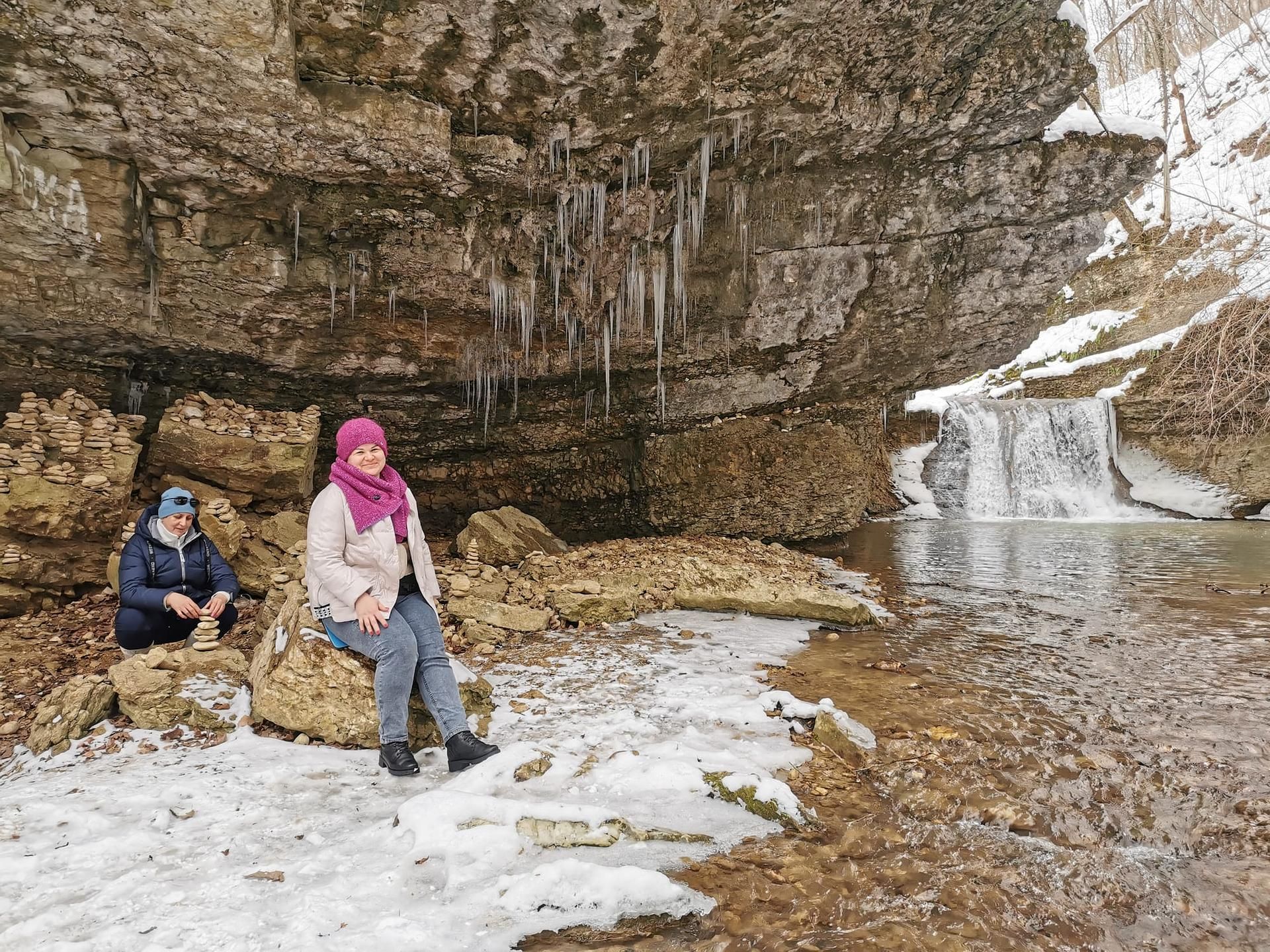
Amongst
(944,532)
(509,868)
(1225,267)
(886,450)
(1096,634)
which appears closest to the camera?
(509,868)

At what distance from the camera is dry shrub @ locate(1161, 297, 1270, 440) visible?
49.5ft

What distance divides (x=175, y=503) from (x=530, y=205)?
4.66 meters

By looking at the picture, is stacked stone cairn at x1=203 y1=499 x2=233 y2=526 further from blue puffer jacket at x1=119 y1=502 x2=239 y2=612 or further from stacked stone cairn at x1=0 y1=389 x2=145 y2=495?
blue puffer jacket at x1=119 y1=502 x2=239 y2=612

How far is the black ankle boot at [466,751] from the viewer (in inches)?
117

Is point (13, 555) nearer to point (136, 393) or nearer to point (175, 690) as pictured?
point (136, 393)

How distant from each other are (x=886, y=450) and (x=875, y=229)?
15107 millimetres

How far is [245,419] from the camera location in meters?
7.80

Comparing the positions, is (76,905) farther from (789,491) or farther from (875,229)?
(789,491)

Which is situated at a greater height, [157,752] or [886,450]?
[886,450]

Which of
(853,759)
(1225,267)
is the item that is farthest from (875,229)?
(1225,267)

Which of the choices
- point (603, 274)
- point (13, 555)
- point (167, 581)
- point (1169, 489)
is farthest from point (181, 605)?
point (1169, 489)

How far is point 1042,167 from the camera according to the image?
741cm

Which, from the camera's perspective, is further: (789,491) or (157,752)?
(789,491)

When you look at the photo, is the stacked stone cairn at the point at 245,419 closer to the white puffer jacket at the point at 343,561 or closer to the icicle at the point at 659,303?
the icicle at the point at 659,303
